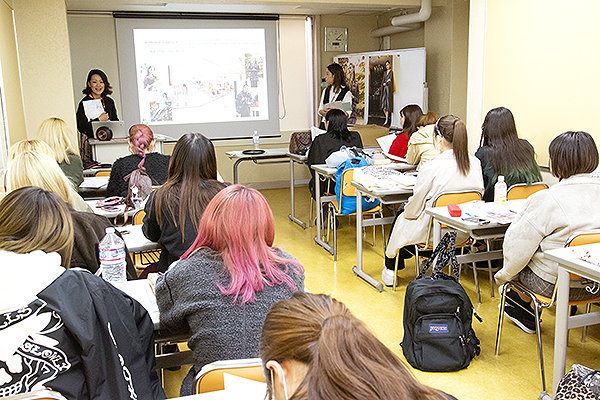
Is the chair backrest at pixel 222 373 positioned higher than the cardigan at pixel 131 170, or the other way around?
the cardigan at pixel 131 170

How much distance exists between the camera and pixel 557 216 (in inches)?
108

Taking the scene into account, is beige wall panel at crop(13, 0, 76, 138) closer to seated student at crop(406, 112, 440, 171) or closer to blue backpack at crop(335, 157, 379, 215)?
blue backpack at crop(335, 157, 379, 215)

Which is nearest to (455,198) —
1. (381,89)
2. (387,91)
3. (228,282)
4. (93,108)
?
(228,282)

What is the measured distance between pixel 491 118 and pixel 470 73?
1.47 m

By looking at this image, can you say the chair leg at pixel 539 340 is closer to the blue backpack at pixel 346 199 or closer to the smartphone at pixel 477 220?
the smartphone at pixel 477 220

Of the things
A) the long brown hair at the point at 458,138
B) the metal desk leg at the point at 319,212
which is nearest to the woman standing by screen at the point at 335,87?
the metal desk leg at the point at 319,212

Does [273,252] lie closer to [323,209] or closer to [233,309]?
[233,309]

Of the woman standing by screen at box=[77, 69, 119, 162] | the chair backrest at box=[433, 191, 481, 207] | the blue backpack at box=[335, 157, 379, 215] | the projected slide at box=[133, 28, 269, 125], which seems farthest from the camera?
the projected slide at box=[133, 28, 269, 125]

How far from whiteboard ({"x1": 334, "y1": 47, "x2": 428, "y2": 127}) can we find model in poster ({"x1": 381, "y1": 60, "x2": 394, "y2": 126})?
6 cm

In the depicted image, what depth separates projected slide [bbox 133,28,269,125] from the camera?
26.1 feet

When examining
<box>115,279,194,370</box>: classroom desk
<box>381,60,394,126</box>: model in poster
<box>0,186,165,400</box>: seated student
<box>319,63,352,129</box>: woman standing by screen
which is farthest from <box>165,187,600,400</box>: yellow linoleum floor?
<box>381,60,394,126</box>: model in poster

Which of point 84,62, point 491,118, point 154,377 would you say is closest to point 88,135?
point 84,62

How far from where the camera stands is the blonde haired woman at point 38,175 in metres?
2.71

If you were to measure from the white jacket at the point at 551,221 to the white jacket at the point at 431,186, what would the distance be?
2.95 ft
